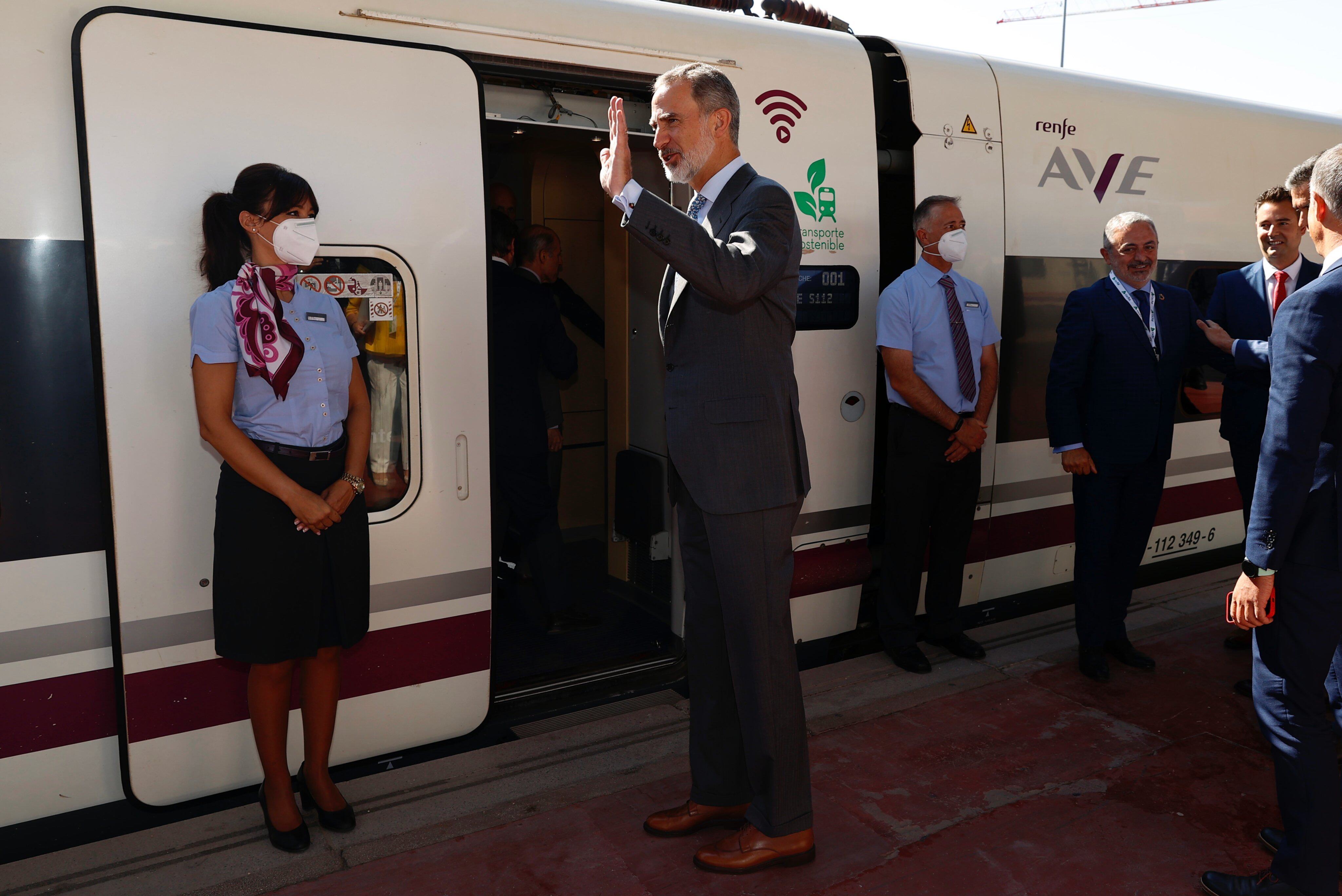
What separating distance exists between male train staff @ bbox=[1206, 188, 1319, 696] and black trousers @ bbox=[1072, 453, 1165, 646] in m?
0.34

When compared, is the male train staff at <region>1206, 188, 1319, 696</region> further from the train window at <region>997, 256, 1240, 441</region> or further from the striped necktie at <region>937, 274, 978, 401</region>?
the striped necktie at <region>937, 274, 978, 401</region>

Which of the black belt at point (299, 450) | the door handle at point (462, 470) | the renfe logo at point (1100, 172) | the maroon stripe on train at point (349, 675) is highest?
the renfe logo at point (1100, 172)

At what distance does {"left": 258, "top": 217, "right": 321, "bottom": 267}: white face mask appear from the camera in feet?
8.20

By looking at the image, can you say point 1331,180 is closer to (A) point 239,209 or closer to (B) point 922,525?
(B) point 922,525

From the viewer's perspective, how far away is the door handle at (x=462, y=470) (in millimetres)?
3055

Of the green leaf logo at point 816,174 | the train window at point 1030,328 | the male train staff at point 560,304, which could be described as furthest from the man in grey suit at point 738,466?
the train window at point 1030,328

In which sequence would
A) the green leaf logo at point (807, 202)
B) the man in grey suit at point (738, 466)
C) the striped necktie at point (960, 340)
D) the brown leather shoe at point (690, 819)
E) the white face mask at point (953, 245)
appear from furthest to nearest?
the striped necktie at point (960, 340), the white face mask at point (953, 245), the green leaf logo at point (807, 202), the brown leather shoe at point (690, 819), the man in grey suit at point (738, 466)

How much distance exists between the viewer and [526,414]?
Answer: 4.38 meters

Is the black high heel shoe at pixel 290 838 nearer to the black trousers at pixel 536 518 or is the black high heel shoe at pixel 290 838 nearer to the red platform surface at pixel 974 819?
the red platform surface at pixel 974 819

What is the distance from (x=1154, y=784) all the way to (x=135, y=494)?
3333 millimetres

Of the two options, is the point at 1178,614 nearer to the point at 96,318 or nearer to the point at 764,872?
the point at 764,872

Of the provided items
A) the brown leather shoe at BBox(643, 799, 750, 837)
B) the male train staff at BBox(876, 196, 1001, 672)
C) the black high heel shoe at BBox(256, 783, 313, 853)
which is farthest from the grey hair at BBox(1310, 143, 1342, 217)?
the black high heel shoe at BBox(256, 783, 313, 853)

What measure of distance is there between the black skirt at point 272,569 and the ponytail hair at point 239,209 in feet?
1.81

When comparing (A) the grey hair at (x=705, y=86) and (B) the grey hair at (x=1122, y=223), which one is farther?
(B) the grey hair at (x=1122, y=223)
